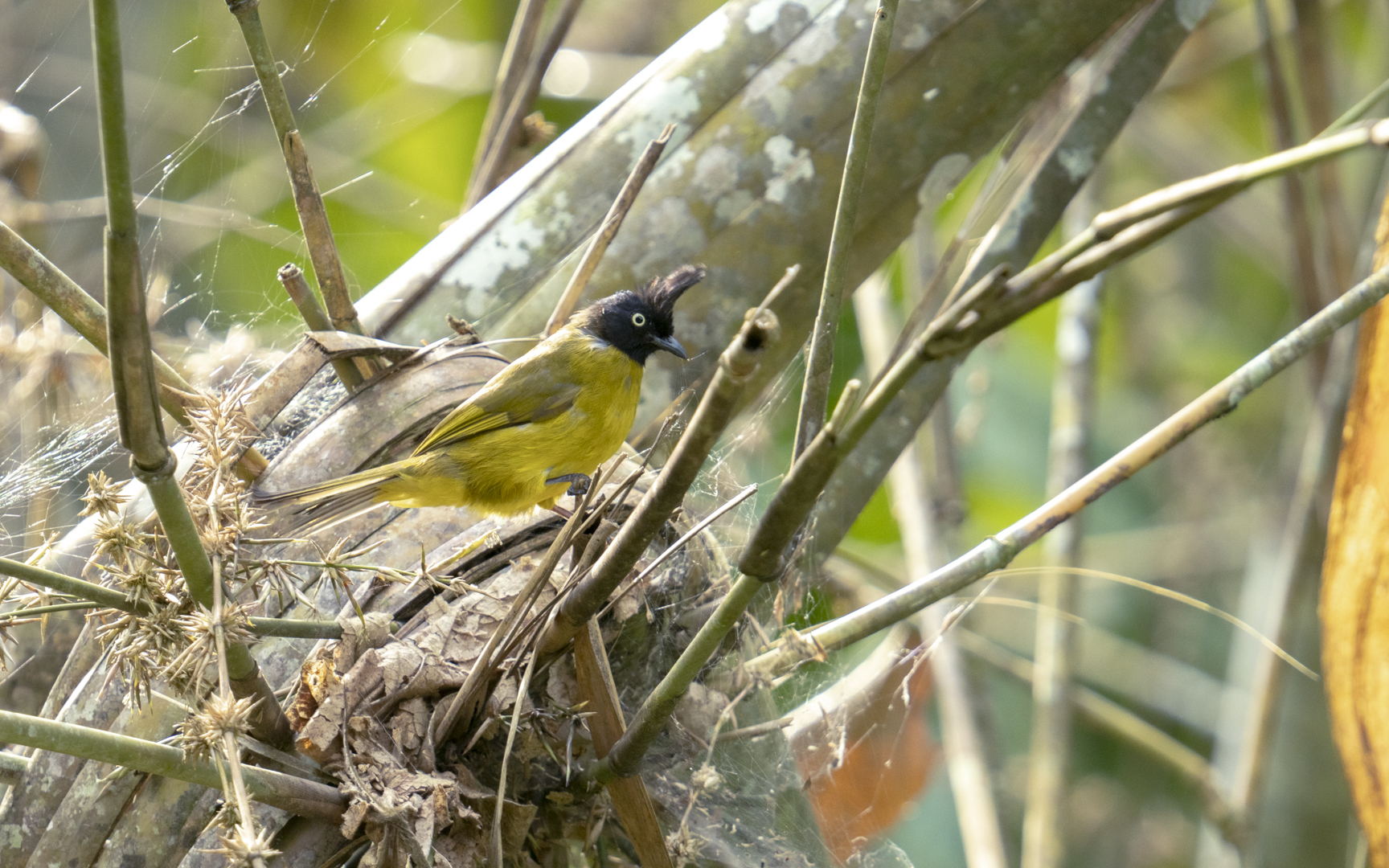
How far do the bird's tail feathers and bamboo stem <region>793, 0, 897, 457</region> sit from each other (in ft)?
3.49

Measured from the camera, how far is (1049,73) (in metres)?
2.63

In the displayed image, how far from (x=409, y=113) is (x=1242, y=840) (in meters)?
5.12

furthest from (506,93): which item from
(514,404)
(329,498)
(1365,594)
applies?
(1365,594)

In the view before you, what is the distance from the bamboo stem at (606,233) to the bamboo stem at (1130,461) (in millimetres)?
966

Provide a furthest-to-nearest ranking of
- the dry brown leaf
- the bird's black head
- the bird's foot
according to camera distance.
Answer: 1. the bird's foot
2. the bird's black head
3. the dry brown leaf

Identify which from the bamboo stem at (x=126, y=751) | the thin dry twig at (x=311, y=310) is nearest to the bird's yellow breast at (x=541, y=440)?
the thin dry twig at (x=311, y=310)

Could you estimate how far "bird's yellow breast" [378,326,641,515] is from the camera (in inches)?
97.2

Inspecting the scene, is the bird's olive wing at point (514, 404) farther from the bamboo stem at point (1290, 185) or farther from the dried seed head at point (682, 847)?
the bamboo stem at point (1290, 185)

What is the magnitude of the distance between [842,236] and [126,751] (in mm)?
968

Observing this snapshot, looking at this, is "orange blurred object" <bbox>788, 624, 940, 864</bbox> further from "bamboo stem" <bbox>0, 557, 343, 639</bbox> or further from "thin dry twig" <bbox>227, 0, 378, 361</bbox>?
"thin dry twig" <bbox>227, 0, 378, 361</bbox>

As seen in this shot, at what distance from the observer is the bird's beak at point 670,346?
8.54 feet

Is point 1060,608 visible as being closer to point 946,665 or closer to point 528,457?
point 946,665

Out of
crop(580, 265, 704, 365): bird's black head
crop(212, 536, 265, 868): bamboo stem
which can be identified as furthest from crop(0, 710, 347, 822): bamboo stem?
crop(580, 265, 704, 365): bird's black head

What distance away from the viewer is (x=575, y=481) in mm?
3016
